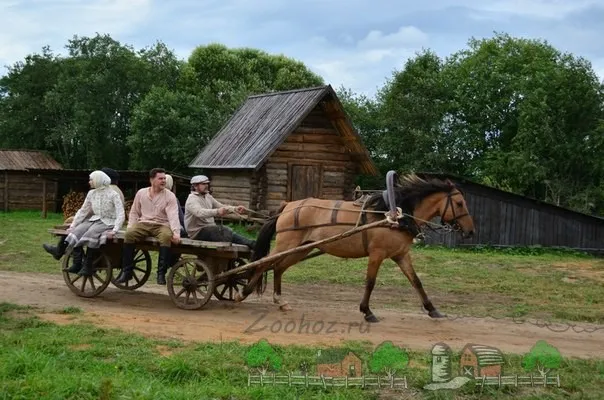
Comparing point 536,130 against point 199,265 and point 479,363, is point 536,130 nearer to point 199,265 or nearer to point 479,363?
point 199,265

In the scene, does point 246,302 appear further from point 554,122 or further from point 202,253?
point 554,122

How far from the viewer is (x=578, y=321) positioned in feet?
34.8

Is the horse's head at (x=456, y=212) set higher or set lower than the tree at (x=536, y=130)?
lower

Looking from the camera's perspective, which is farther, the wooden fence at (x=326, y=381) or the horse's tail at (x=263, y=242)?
the horse's tail at (x=263, y=242)

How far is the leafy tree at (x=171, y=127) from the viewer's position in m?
Answer: 34.9

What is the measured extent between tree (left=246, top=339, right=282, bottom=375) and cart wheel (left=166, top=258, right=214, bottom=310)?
3037mm

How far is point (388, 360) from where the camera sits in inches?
271

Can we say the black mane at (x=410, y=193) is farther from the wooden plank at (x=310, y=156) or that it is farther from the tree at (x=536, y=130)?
the tree at (x=536, y=130)

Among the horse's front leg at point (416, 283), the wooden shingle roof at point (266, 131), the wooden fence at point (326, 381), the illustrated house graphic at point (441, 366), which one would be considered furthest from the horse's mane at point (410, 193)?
the wooden shingle roof at point (266, 131)

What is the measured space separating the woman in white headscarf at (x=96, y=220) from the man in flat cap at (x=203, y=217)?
969 millimetres

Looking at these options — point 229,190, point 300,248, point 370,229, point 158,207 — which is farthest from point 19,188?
point 370,229

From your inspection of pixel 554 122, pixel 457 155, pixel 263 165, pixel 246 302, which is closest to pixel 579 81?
pixel 554 122

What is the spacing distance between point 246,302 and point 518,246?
13.6 meters

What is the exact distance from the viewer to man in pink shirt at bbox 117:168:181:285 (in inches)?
401
